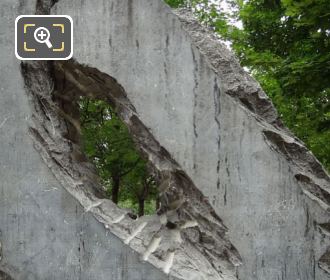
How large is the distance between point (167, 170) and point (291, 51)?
4.83 m

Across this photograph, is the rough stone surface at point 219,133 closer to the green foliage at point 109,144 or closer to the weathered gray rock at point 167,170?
the weathered gray rock at point 167,170

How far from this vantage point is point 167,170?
342 centimetres

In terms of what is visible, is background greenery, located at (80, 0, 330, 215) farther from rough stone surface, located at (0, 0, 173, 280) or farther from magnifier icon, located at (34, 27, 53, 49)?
rough stone surface, located at (0, 0, 173, 280)

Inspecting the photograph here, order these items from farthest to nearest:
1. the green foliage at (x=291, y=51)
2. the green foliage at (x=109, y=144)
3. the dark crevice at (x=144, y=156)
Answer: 1. the green foliage at (x=109, y=144)
2. the green foliage at (x=291, y=51)
3. the dark crevice at (x=144, y=156)

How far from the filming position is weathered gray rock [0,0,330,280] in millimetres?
3283

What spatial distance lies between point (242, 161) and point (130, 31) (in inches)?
49.7

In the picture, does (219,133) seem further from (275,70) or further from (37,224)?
(275,70)

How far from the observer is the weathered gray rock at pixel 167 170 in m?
3.28

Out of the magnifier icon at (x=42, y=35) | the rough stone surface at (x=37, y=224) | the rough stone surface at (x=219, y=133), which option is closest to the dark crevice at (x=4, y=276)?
the rough stone surface at (x=37, y=224)

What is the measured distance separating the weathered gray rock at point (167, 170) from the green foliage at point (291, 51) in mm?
2356

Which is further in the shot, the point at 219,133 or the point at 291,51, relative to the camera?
the point at 291,51

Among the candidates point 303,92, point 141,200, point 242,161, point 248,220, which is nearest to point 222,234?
point 248,220

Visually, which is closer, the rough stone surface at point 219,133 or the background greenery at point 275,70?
the rough stone surface at point 219,133

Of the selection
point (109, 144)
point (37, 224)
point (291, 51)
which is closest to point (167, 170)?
point (37, 224)
